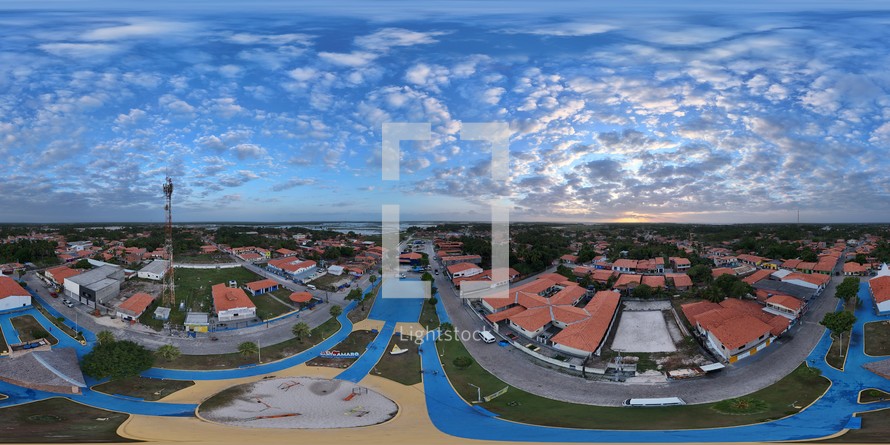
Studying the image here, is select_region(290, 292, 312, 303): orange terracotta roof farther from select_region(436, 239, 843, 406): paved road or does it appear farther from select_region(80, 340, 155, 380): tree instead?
select_region(436, 239, 843, 406): paved road

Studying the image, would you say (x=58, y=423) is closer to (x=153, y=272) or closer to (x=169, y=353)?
(x=169, y=353)

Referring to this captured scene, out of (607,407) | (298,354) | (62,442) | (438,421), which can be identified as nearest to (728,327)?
(607,407)

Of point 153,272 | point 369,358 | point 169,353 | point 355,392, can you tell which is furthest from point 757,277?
point 153,272

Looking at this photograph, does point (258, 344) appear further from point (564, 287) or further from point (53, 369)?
point (564, 287)

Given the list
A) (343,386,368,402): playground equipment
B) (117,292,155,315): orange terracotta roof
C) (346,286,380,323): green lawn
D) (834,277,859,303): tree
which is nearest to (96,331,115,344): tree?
(117,292,155,315): orange terracotta roof

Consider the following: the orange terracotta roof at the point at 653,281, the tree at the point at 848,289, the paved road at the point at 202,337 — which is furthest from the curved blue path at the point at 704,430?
the orange terracotta roof at the point at 653,281

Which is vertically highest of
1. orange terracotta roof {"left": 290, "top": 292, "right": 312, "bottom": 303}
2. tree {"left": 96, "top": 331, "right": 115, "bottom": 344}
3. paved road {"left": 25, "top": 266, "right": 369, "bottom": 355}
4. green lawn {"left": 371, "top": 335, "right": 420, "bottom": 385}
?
orange terracotta roof {"left": 290, "top": 292, "right": 312, "bottom": 303}

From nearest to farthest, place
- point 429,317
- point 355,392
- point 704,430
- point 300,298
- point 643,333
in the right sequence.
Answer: point 704,430, point 355,392, point 643,333, point 429,317, point 300,298
